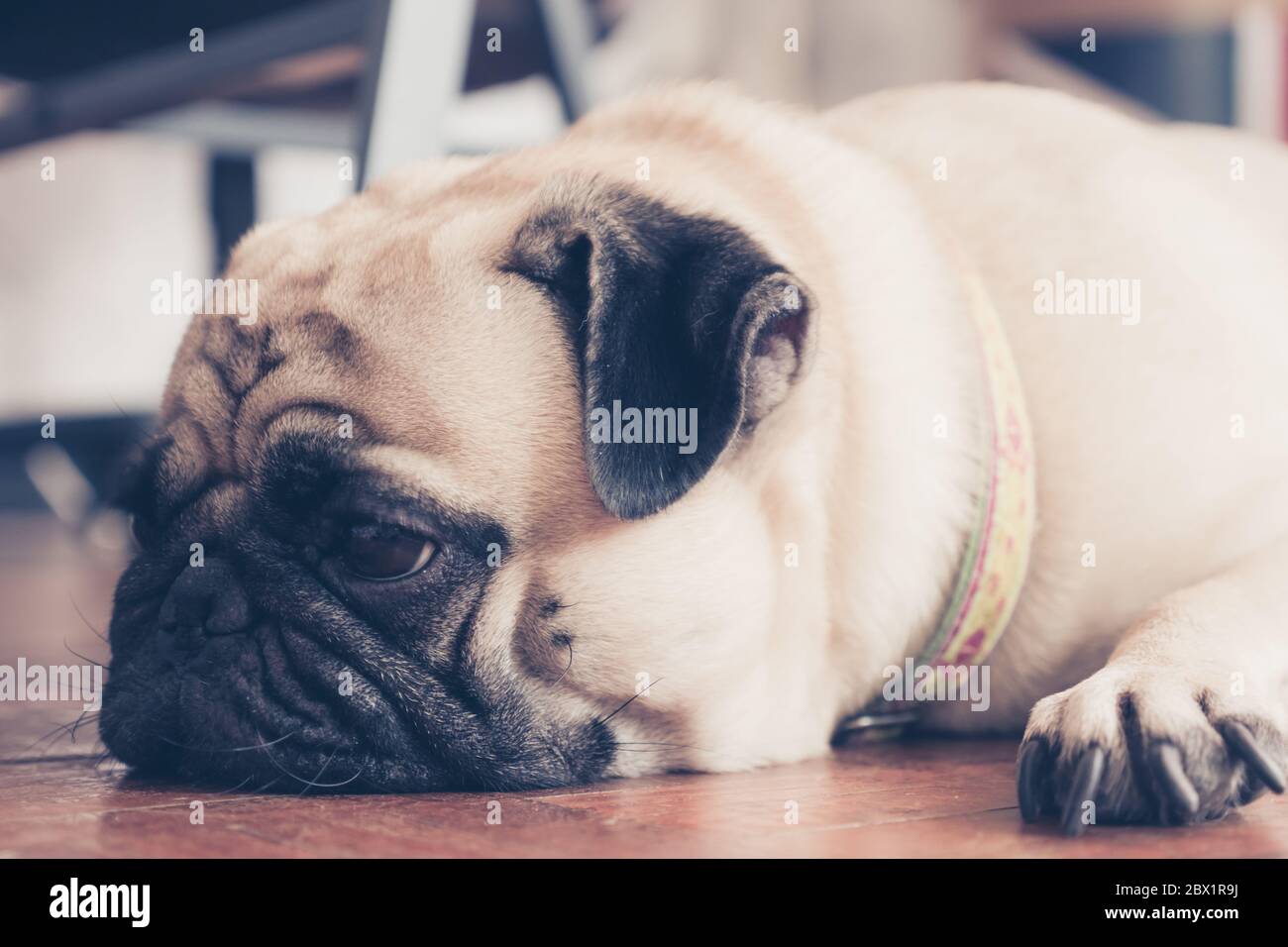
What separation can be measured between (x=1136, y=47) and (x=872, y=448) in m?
4.70

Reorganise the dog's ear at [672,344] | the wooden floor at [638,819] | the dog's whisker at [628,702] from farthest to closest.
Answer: the dog's whisker at [628,702]
the dog's ear at [672,344]
the wooden floor at [638,819]

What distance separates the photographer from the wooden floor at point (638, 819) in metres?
1.21

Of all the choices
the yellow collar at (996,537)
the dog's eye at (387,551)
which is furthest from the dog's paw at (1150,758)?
the dog's eye at (387,551)

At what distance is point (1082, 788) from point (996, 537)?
471mm

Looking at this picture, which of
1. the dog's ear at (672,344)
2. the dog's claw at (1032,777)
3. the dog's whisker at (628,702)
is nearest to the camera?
the dog's claw at (1032,777)

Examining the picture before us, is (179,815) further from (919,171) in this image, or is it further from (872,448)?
(919,171)

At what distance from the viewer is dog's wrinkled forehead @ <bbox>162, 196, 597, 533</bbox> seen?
1.48 meters

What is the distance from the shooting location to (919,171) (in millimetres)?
2039

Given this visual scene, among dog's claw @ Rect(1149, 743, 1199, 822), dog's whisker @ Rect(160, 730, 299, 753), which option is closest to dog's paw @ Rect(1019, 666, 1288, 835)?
dog's claw @ Rect(1149, 743, 1199, 822)

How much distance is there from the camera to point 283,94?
375cm

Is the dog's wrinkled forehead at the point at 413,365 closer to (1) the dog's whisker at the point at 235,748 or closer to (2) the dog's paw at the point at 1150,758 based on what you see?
(1) the dog's whisker at the point at 235,748

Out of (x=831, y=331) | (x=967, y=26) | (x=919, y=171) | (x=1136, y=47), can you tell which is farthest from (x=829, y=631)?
(x=1136, y=47)

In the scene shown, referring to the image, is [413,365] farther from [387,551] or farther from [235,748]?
[235,748]

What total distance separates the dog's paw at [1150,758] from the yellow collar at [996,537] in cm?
35
